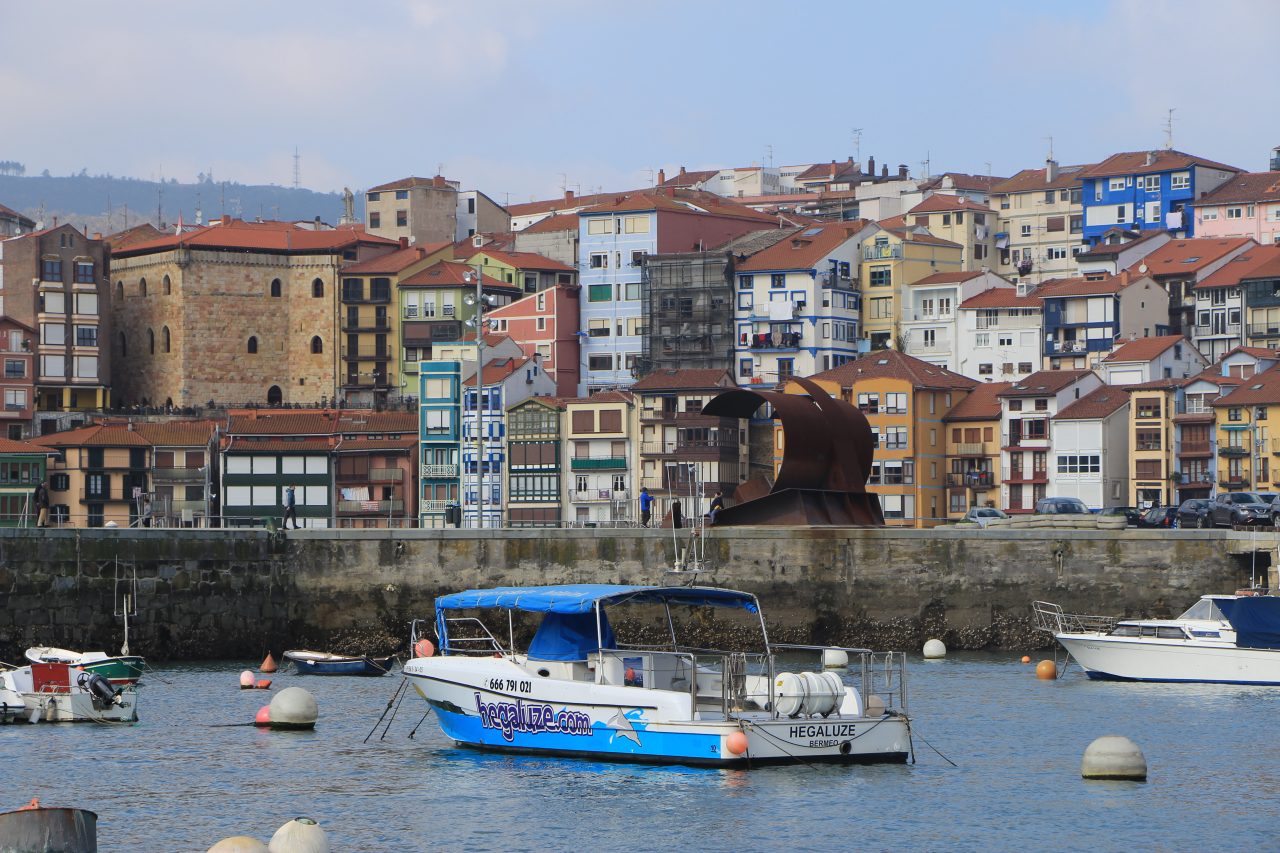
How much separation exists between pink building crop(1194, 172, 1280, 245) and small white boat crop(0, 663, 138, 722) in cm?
10568

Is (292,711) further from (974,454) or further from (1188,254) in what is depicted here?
(1188,254)

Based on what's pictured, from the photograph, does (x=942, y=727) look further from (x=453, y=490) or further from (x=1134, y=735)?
(x=453, y=490)

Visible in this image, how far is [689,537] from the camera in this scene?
66562 millimetres

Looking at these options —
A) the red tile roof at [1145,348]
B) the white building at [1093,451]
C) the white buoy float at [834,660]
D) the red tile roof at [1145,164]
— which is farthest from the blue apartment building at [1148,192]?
the white buoy float at [834,660]

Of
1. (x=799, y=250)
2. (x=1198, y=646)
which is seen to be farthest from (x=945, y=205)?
(x=1198, y=646)

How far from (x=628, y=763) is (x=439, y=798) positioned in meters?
3.62

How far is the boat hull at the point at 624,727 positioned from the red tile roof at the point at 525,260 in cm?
10137

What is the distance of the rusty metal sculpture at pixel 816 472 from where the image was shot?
223ft

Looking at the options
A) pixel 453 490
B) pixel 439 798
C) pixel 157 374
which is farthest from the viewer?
pixel 157 374

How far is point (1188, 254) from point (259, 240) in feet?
195

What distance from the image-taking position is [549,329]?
135 metres

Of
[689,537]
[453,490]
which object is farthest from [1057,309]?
[689,537]

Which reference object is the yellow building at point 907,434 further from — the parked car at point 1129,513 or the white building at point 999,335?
the parked car at point 1129,513

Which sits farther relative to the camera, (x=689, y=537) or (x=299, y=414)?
(x=299, y=414)
